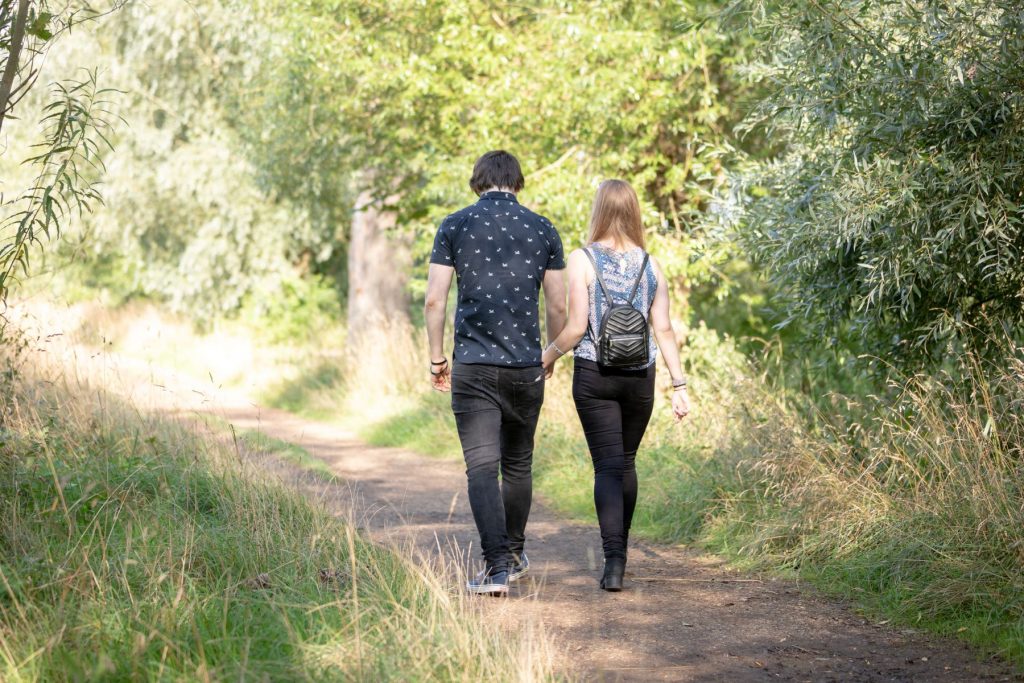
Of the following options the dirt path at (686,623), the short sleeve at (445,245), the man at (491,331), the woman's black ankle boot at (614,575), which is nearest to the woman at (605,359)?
the woman's black ankle boot at (614,575)

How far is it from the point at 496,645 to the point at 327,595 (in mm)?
907

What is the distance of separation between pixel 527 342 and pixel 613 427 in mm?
639

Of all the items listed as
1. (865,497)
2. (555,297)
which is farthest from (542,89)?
(865,497)

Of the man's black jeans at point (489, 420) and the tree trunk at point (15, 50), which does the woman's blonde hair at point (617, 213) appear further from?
the tree trunk at point (15, 50)

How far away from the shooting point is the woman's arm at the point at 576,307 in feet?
18.0

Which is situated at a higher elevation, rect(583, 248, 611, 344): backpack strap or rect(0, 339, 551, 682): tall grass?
rect(583, 248, 611, 344): backpack strap

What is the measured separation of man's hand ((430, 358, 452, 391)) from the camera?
548cm

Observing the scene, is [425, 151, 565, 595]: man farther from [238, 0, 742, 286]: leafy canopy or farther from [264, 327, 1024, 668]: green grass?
[238, 0, 742, 286]: leafy canopy

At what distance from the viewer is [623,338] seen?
5406 mm

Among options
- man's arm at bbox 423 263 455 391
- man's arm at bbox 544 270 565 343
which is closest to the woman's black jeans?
man's arm at bbox 544 270 565 343

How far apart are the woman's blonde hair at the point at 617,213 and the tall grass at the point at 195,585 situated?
194cm

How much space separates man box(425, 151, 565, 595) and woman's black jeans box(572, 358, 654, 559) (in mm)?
260

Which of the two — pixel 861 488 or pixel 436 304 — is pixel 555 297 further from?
pixel 861 488

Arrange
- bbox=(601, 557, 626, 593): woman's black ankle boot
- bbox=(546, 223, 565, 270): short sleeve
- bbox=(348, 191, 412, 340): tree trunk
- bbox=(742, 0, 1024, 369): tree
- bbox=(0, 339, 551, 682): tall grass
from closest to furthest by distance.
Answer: bbox=(0, 339, 551, 682): tall grass < bbox=(546, 223, 565, 270): short sleeve < bbox=(601, 557, 626, 593): woman's black ankle boot < bbox=(742, 0, 1024, 369): tree < bbox=(348, 191, 412, 340): tree trunk
